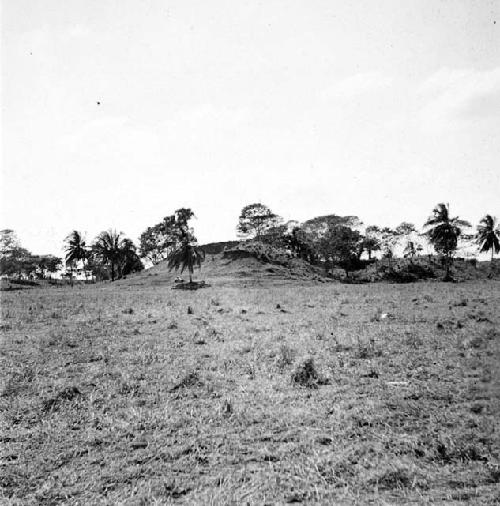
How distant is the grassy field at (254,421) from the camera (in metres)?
4.29

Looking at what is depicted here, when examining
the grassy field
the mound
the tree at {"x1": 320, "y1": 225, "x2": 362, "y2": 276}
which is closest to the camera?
the grassy field

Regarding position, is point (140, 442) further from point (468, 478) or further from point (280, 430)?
point (468, 478)

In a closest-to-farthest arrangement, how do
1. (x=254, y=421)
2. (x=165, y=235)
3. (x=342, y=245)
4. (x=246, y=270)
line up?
(x=254, y=421) < (x=246, y=270) < (x=342, y=245) < (x=165, y=235)

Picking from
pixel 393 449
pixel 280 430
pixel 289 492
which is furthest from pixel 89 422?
pixel 393 449

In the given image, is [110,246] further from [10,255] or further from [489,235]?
[489,235]

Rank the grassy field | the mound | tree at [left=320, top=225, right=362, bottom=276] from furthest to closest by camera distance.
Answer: tree at [left=320, top=225, right=362, bottom=276] < the mound < the grassy field

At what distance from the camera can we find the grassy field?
169 inches

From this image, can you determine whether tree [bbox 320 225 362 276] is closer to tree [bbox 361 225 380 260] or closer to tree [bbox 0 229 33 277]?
tree [bbox 361 225 380 260]

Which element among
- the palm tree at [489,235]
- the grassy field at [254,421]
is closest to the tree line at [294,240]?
the palm tree at [489,235]

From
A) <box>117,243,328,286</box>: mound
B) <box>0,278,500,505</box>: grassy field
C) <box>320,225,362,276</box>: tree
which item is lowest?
<box>0,278,500,505</box>: grassy field

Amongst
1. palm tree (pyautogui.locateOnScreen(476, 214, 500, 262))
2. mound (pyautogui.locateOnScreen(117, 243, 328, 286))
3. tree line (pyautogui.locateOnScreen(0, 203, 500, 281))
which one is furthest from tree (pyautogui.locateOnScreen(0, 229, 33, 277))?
palm tree (pyautogui.locateOnScreen(476, 214, 500, 262))

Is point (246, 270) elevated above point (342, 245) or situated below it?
below

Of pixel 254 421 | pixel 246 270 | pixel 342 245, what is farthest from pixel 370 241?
pixel 254 421

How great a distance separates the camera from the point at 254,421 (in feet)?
19.5
